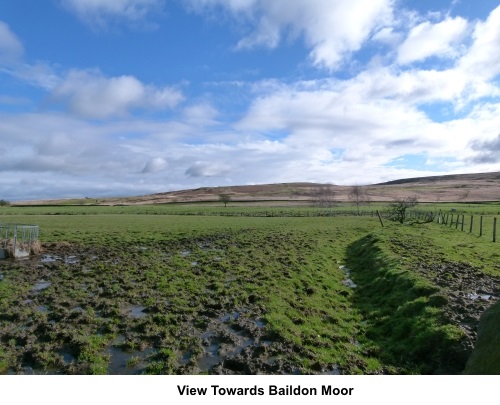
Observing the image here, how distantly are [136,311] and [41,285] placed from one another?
7463 mm

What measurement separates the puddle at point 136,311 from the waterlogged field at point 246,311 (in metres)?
0.04

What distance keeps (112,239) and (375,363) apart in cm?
3203

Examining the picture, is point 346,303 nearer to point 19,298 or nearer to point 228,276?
point 228,276

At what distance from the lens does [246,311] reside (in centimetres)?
1470

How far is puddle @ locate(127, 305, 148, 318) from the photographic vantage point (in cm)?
1391

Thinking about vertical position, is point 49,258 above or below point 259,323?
above

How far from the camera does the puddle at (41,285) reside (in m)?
18.0

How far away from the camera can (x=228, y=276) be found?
2078 centimetres

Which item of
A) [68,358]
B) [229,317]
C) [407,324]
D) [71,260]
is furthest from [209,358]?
[71,260]

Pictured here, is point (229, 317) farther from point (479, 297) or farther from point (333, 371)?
point (479, 297)

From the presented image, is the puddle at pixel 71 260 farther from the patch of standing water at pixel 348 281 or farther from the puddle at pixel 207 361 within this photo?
the puddle at pixel 207 361

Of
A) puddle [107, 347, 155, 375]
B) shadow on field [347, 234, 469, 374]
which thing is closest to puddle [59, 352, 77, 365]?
puddle [107, 347, 155, 375]

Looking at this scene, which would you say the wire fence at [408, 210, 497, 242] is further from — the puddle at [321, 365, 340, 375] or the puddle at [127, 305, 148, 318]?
the puddle at [127, 305, 148, 318]
